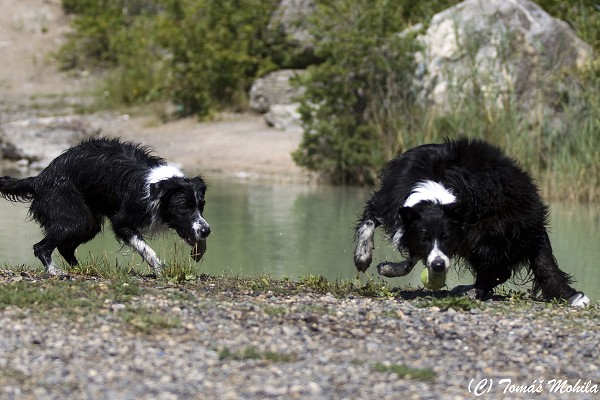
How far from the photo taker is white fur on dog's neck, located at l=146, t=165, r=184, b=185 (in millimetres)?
9531

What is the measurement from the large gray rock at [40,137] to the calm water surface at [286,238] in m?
5.26

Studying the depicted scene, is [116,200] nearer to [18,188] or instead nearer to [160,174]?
[160,174]

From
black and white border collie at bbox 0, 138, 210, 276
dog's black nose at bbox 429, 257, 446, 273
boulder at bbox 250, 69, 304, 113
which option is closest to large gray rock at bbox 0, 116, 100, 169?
boulder at bbox 250, 69, 304, 113

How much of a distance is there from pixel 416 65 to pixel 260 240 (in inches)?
271

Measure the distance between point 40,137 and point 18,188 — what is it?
14786 millimetres

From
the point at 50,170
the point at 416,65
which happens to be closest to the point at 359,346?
the point at 50,170

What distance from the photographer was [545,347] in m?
6.99

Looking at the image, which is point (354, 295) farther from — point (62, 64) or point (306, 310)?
point (62, 64)

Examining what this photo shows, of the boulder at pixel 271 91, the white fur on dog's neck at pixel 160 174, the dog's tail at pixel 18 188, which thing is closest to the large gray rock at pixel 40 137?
the boulder at pixel 271 91

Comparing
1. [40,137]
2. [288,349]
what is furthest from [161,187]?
[40,137]

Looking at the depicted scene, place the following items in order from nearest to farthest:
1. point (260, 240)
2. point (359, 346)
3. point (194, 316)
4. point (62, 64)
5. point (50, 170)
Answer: point (359, 346) < point (194, 316) < point (50, 170) < point (260, 240) < point (62, 64)

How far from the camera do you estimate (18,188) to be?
9.86 metres

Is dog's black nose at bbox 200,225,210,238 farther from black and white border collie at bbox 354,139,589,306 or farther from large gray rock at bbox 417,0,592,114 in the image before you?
large gray rock at bbox 417,0,592,114

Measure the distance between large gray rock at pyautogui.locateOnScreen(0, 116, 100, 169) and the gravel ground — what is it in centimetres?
1564
